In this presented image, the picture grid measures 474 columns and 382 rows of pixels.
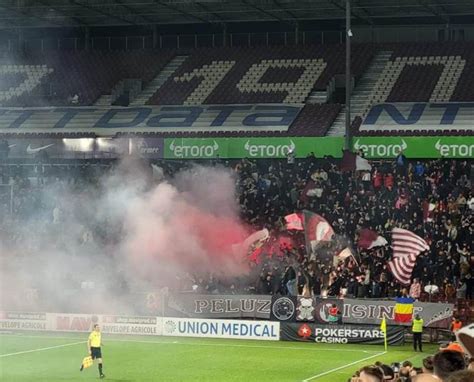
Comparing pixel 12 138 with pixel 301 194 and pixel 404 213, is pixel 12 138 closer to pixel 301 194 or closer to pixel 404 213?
pixel 301 194

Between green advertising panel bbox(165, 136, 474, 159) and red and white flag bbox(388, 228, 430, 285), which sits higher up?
green advertising panel bbox(165, 136, 474, 159)

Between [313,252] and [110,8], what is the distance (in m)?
16.8

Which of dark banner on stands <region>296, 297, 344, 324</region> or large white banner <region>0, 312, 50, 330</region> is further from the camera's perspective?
large white banner <region>0, 312, 50, 330</region>

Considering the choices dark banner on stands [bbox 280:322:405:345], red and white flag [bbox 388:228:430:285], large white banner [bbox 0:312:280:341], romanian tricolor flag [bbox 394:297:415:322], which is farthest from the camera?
large white banner [bbox 0:312:280:341]

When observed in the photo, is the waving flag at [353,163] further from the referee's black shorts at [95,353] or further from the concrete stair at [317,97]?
the referee's black shorts at [95,353]

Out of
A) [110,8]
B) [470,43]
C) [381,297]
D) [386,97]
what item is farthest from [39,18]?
[381,297]

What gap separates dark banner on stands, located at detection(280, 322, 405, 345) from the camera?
→ 97.5 ft

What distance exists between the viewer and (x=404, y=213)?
33000 millimetres

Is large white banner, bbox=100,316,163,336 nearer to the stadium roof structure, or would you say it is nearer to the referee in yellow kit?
the referee in yellow kit

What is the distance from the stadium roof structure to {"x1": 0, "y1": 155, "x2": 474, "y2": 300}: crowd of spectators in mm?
7839

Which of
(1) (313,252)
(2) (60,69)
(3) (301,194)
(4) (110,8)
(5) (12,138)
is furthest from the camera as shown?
(2) (60,69)

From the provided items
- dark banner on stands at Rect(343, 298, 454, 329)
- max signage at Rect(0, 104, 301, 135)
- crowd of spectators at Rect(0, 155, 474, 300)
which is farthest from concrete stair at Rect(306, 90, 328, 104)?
dark banner on stands at Rect(343, 298, 454, 329)

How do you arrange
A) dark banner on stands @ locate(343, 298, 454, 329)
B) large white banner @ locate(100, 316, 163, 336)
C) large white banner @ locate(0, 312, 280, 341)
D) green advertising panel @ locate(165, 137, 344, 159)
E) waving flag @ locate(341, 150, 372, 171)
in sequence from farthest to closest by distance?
green advertising panel @ locate(165, 137, 344, 159) < waving flag @ locate(341, 150, 372, 171) < large white banner @ locate(100, 316, 163, 336) < large white banner @ locate(0, 312, 280, 341) < dark banner on stands @ locate(343, 298, 454, 329)

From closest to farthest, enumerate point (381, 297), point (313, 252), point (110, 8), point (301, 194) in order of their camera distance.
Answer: point (381, 297)
point (313, 252)
point (301, 194)
point (110, 8)
